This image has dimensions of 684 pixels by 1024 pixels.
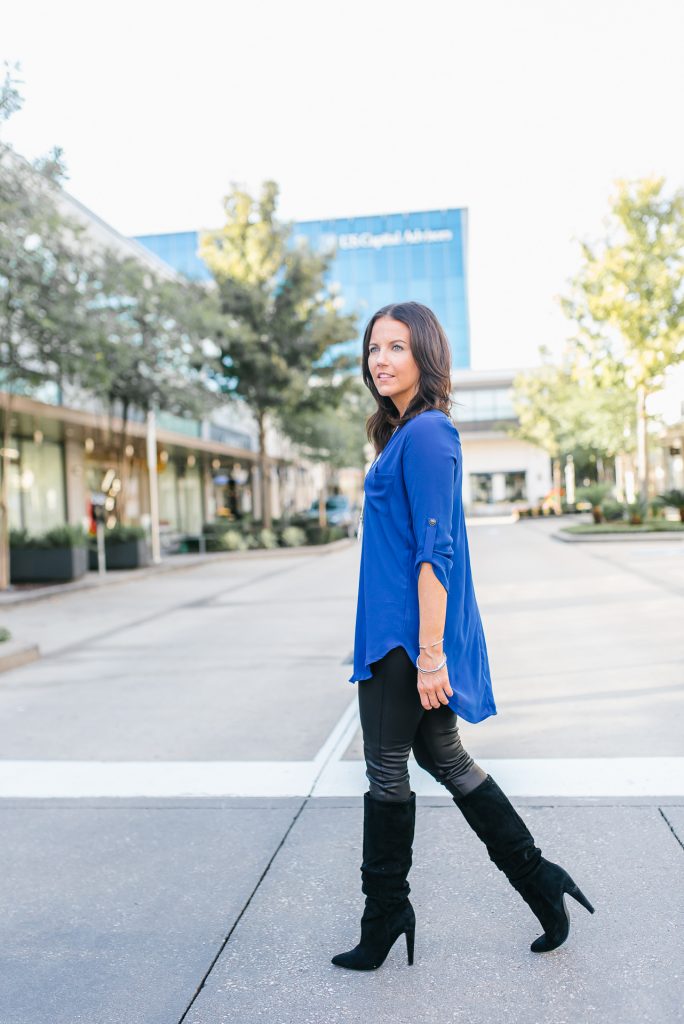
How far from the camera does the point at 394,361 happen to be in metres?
2.61

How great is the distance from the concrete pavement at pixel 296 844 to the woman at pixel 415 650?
0.67 feet

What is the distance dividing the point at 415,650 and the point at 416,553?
0.26 meters

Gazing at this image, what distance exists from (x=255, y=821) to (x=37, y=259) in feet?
37.3

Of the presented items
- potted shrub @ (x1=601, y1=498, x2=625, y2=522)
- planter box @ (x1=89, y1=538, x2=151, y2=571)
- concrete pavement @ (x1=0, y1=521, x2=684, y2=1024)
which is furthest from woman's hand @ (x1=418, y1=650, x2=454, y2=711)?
potted shrub @ (x1=601, y1=498, x2=625, y2=522)

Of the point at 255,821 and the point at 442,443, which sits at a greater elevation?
the point at 442,443

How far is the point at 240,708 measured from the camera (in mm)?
6152

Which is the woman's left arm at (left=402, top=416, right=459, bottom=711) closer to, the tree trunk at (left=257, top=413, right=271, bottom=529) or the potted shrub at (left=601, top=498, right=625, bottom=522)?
the tree trunk at (left=257, top=413, right=271, bottom=529)

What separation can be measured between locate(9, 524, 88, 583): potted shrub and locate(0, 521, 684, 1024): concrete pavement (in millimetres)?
9635

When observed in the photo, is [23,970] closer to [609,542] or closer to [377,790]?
[377,790]

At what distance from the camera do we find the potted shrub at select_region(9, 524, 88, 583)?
17406 mm

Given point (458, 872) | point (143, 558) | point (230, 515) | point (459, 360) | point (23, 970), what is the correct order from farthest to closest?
point (459, 360), point (230, 515), point (143, 558), point (458, 872), point (23, 970)

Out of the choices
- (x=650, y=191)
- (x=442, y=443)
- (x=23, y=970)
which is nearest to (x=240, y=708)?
(x=23, y=970)

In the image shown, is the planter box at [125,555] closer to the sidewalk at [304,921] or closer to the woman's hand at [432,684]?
the sidewalk at [304,921]

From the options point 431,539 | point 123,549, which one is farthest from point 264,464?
point 431,539
